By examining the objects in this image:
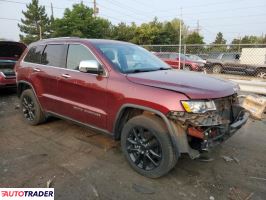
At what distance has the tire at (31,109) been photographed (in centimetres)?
546

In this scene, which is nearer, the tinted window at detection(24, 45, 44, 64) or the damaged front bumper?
the damaged front bumper

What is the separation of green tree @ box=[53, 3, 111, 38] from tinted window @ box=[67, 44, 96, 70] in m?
33.3

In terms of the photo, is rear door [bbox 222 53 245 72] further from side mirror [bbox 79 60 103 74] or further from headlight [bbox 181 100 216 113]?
headlight [bbox 181 100 216 113]

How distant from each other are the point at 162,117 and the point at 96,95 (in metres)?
1.22

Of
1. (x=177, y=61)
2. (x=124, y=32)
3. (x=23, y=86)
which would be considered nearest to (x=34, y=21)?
(x=124, y=32)

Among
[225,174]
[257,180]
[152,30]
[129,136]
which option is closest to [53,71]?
[129,136]

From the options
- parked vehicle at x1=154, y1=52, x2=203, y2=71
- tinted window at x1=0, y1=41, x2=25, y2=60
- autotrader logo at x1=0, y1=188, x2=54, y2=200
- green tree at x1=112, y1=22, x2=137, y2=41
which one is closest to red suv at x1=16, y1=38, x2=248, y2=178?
autotrader logo at x1=0, y1=188, x2=54, y2=200

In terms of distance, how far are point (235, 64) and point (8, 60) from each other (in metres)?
11.9

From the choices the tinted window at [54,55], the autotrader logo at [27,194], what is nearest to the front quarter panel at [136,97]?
the autotrader logo at [27,194]

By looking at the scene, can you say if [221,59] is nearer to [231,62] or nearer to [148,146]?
[231,62]

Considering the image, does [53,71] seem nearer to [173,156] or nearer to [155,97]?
[155,97]

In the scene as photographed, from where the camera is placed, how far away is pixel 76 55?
4.57 metres

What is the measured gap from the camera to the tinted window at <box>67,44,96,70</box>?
4351 millimetres

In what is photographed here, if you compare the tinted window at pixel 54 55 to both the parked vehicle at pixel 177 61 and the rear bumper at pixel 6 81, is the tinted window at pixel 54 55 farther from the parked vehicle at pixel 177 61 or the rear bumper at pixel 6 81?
the parked vehicle at pixel 177 61
